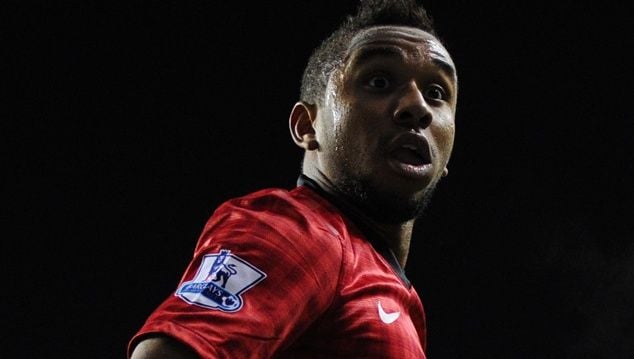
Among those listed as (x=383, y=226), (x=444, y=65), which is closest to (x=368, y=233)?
(x=383, y=226)

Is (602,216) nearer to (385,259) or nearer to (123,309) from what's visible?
(123,309)

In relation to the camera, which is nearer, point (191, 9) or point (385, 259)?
point (385, 259)

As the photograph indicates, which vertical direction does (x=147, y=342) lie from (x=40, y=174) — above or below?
above

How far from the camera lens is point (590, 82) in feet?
12.6

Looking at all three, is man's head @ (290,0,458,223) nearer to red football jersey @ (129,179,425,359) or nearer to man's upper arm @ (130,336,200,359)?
red football jersey @ (129,179,425,359)

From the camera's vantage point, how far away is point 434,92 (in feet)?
3.42

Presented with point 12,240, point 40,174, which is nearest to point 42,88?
point 40,174

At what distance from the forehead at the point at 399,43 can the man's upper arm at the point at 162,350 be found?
20.3 inches

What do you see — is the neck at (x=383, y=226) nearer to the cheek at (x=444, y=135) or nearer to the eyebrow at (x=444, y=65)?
the cheek at (x=444, y=135)

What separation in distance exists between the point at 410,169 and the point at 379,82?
4.8 inches

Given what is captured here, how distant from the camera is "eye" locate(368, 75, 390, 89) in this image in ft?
3.28

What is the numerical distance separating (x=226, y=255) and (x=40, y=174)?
3.52 m

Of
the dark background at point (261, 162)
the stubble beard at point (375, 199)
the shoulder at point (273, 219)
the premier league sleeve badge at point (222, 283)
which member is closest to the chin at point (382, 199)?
the stubble beard at point (375, 199)

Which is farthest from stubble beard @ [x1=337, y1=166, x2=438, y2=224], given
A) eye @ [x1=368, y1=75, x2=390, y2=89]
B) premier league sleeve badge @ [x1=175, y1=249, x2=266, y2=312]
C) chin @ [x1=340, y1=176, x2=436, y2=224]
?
premier league sleeve badge @ [x1=175, y1=249, x2=266, y2=312]
